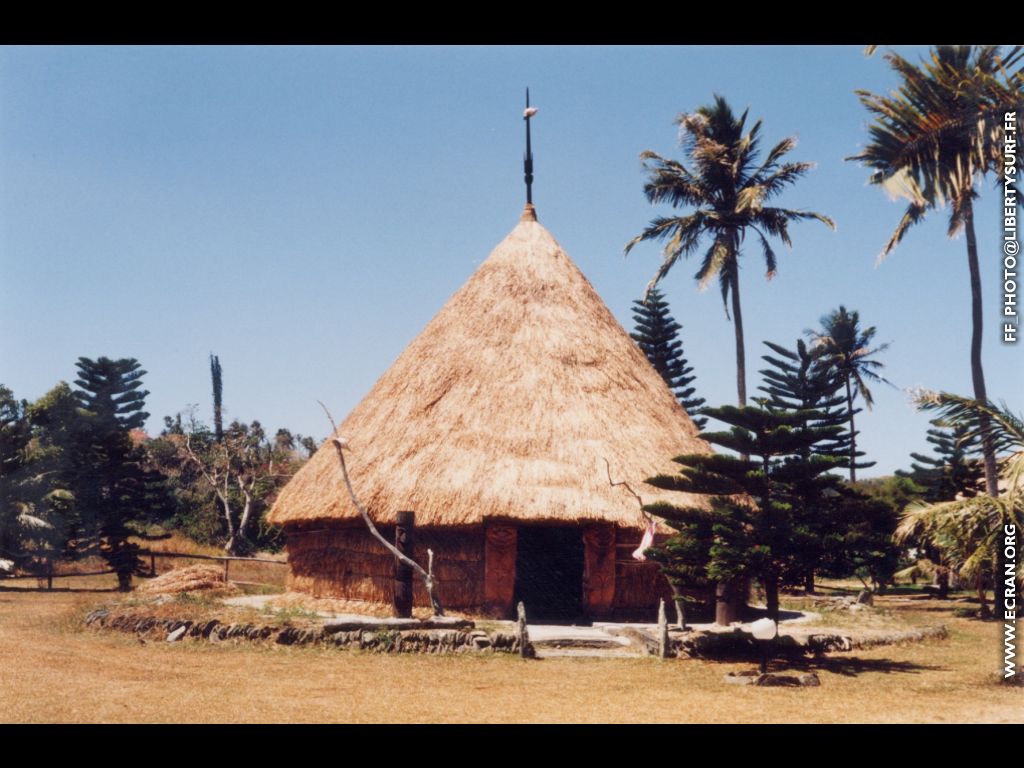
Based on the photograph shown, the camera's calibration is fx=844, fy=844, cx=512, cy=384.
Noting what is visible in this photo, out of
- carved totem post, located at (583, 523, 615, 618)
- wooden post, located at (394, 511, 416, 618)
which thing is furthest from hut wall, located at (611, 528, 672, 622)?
wooden post, located at (394, 511, 416, 618)

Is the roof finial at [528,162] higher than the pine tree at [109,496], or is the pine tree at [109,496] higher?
the roof finial at [528,162]

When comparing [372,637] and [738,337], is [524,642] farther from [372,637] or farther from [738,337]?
[738,337]

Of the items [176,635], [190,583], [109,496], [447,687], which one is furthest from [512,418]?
[109,496]

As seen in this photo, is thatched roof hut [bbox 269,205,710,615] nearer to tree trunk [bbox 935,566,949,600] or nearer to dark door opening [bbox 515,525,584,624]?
dark door opening [bbox 515,525,584,624]

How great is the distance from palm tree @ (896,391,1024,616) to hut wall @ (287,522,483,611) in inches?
333

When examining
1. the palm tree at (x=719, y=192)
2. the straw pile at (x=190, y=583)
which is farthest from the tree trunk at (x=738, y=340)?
the straw pile at (x=190, y=583)

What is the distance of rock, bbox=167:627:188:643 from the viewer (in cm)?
1452

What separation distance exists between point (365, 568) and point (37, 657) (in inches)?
261

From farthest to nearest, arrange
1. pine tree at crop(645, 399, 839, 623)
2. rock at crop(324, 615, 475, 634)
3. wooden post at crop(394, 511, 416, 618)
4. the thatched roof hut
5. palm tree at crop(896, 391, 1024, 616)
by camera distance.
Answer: the thatched roof hut, wooden post at crop(394, 511, 416, 618), rock at crop(324, 615, 475, 634), pine tree at crop(645, 399, 839, 623), palm tree at crop(896, 391, 1024, 616)

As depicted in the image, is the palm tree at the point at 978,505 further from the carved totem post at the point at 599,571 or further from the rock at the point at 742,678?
the carved totem post at the point at 599,571

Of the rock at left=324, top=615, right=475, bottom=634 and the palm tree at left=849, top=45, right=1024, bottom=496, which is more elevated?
the palm tree at left=849, top=45, right=1024, bottom=496

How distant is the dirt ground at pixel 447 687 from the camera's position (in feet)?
29.5

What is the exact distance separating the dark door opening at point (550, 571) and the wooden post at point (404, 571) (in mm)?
2694

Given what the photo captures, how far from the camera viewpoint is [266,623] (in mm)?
14438
